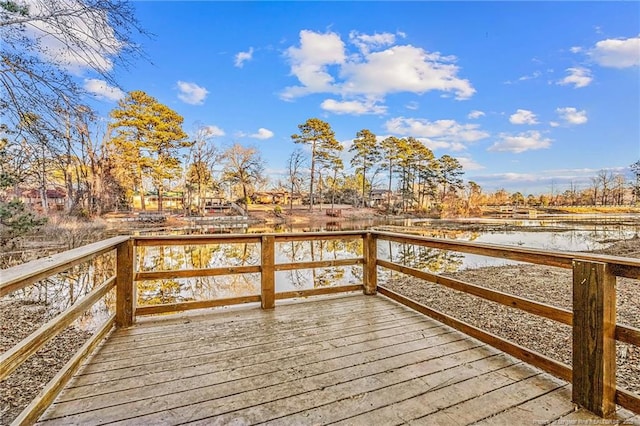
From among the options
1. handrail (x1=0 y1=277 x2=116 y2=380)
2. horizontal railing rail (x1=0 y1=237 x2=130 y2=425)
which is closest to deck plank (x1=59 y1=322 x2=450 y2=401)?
horizontal railing rail (x1=0 y1=237 x2=130 y2=425)

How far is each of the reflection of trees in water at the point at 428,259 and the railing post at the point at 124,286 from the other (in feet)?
23.4

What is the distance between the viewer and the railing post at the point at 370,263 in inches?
152

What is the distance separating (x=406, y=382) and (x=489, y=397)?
45cm

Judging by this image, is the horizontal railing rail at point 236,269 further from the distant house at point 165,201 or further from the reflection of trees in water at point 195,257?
the distant house at point 165,201

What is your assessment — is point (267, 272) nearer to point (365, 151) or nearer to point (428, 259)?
point (428, 259)

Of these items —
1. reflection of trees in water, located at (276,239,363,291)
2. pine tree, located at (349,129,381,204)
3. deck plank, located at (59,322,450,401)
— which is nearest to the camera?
deck plank, located at (59,322,450,401)

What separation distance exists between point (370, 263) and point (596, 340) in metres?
2.41

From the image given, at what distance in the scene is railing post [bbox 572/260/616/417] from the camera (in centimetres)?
162

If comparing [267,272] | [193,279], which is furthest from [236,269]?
[193,279]

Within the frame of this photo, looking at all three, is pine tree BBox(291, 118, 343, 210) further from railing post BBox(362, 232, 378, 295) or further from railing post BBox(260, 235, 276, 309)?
railing post BBox(260, 235, 276, 309)

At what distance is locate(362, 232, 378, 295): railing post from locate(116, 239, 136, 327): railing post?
248 cm

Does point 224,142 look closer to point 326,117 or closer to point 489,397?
point 326,117

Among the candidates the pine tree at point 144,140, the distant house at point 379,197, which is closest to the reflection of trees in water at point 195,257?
the pine tree at point 144,140

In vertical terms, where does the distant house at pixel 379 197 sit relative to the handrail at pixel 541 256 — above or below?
above
